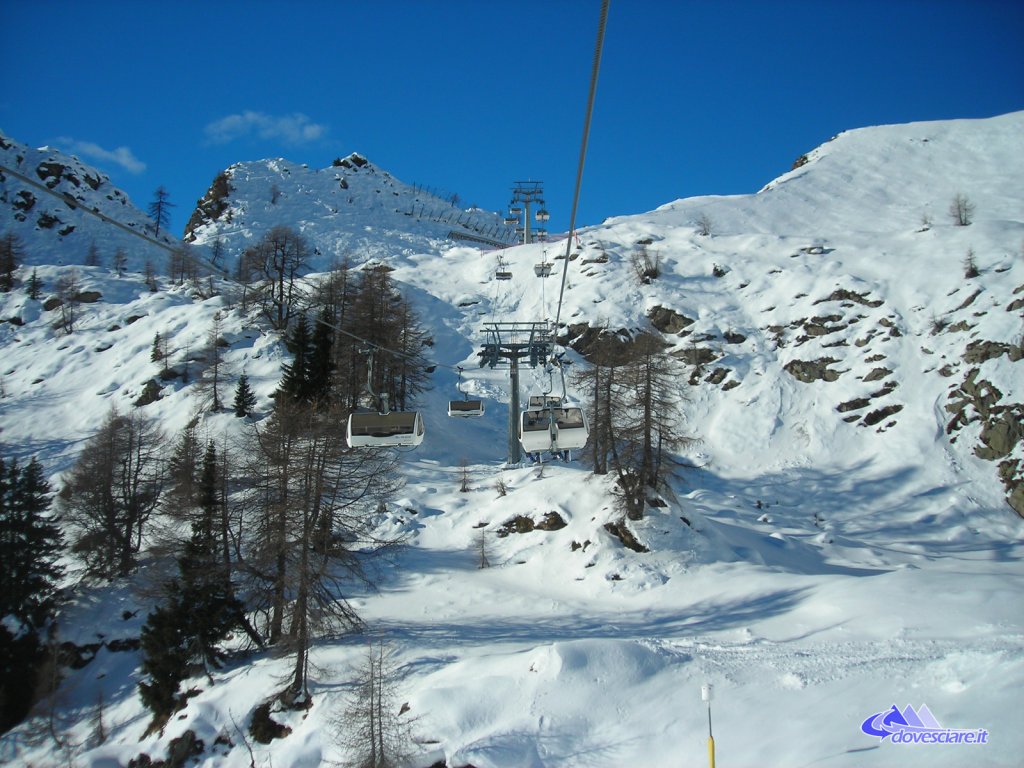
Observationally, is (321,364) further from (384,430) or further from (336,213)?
(336,213)

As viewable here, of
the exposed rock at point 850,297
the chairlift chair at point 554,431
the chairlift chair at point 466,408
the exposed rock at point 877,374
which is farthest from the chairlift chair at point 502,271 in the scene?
the chairlift chair at point 554,431

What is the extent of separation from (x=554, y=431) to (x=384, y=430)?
4200 mm

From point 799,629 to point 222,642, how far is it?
66.6 feet

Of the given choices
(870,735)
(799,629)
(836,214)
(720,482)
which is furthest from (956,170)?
(870,735)

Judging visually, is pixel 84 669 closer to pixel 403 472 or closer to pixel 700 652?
pixel 403 472

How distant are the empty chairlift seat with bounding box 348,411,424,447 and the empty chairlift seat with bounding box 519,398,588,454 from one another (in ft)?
9.14

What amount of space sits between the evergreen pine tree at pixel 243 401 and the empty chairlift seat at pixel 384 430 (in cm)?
2954

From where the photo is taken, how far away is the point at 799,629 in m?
19.5

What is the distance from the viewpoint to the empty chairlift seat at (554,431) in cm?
1656

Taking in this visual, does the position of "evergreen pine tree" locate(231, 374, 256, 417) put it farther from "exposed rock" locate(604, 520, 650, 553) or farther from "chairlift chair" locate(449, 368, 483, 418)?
"chairlift chair" locate(449, 368, 483, 418)

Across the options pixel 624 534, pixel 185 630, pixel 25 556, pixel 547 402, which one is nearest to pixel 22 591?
pixel 25 556

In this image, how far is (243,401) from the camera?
4244 centimetres

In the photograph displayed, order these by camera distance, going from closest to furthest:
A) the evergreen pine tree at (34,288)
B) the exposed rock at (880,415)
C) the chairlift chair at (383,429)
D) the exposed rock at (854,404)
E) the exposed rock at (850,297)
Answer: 1. the chairlift chair at (383,429)
2. the exposed rock at (880,415)
3. the exposed rock at (854,404)
4. the exposed rock at (850,297)
5. the evergreen pine tree at (34,288)

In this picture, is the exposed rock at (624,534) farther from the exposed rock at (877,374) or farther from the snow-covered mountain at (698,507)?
the exposed rock at (877,374)
